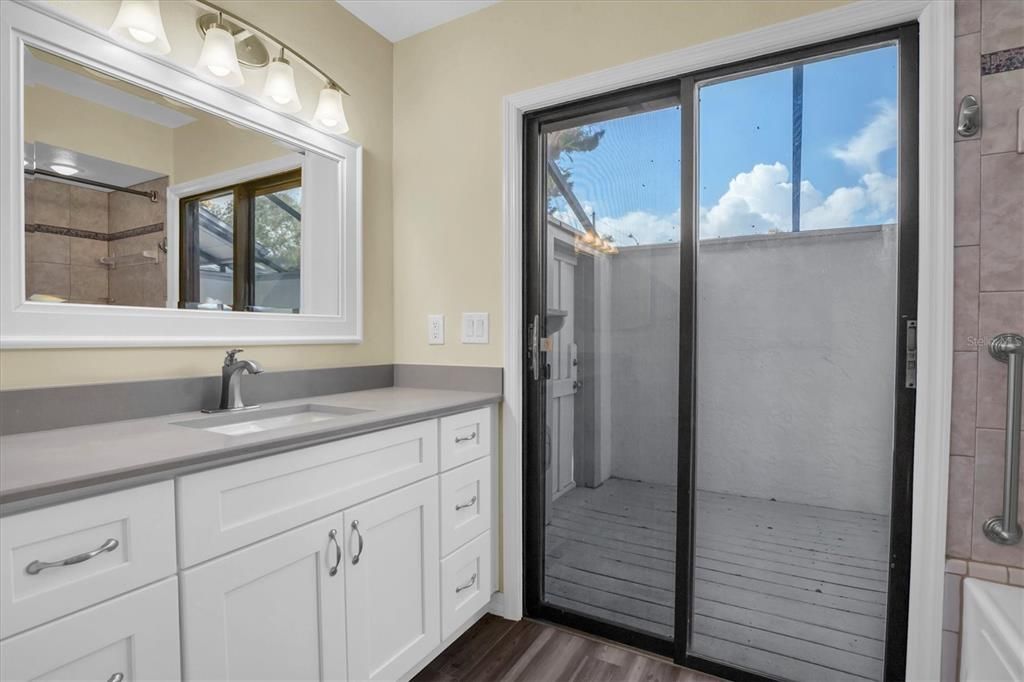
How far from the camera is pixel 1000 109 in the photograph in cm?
131

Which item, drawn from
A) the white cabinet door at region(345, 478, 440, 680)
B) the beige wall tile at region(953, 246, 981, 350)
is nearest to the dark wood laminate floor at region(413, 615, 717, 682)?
the white cabinet door at region(345, 478, 440, 680)

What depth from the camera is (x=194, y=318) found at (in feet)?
5.15

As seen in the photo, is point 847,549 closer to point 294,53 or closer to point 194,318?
point 194,318

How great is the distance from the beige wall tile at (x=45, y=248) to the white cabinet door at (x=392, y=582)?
0.99 m

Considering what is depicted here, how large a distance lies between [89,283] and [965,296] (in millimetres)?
2329

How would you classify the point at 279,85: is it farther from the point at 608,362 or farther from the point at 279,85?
the point at 608,362

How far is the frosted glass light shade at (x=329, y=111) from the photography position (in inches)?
76.2

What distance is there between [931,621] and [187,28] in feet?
9.02

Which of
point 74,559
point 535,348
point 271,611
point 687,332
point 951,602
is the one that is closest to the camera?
point 74,559

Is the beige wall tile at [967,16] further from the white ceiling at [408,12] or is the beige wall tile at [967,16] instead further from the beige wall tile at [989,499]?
the white ceiling at [408,12]

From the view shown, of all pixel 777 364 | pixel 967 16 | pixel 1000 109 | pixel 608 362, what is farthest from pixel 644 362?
pixel 967 16

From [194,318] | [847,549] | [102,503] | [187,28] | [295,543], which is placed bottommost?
[847,549]

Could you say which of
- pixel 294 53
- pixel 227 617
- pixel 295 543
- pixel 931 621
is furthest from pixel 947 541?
pixel 294 53

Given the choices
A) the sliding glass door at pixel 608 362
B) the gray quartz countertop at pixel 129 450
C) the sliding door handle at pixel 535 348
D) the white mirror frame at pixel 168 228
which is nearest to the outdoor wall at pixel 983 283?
the sliding glass door at pixel 608 362
